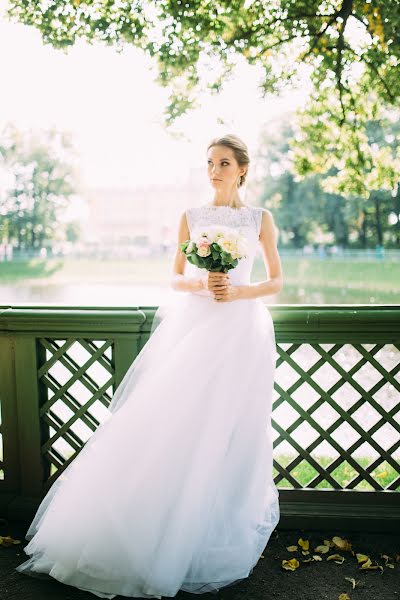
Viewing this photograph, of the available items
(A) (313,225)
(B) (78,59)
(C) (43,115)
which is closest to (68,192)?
(C) (43,115)

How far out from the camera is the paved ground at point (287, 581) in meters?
2.52

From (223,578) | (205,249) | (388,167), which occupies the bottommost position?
(223,578)

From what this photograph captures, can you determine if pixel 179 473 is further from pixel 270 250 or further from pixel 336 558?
pixel 270 250

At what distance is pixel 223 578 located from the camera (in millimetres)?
2438

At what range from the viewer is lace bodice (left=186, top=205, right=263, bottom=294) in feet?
9.60

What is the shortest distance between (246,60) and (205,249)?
462cm

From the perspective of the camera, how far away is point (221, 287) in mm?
2725

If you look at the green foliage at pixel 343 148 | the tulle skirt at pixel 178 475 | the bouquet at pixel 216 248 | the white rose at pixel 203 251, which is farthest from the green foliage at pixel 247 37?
the tulle skirt at pixel 178 475

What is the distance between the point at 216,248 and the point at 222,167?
619 mm

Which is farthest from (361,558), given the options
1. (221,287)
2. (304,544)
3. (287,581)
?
(221,287)

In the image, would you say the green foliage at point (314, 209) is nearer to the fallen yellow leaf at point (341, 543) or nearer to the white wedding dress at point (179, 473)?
the fallen yellow leaf at point (341, 543)

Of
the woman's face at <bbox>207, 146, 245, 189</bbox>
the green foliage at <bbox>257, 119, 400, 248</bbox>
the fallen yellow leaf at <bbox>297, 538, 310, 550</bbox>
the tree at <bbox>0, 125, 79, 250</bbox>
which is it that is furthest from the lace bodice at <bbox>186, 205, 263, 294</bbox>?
the tree at <bbox>0, 125, 79, 250</bbox>

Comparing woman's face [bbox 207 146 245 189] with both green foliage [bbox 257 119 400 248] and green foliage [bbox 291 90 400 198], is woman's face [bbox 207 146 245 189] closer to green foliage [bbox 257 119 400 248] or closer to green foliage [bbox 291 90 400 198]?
green foliage [bbox 291 90 400 198]

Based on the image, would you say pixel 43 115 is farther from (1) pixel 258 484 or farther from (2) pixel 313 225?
(1) pixel 258 484
